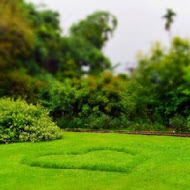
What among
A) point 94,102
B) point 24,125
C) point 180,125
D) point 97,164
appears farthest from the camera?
point 94,102

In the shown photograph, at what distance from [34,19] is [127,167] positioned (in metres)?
3.46

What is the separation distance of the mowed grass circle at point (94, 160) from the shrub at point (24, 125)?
2.26 m

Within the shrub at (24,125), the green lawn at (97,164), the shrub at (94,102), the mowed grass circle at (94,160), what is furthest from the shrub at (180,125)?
the mowed grass circle at (94,160)

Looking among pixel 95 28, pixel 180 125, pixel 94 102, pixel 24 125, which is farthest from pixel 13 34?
pixel 94 102

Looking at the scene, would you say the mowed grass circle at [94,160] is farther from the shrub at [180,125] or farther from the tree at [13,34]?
the shrub at [180,125]

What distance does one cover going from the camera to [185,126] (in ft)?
49.6

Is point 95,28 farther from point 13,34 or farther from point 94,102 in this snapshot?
point 94,102

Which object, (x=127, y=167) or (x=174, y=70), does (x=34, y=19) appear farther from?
(x=174, y=70)

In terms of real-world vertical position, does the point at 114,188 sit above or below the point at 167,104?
below

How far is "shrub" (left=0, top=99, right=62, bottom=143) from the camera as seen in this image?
40.0 feet

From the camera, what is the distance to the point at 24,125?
1250 centimetres

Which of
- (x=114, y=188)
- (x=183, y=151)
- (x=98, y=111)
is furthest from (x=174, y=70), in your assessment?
(x=114, y=188)

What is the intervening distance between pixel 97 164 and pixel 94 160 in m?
0.44

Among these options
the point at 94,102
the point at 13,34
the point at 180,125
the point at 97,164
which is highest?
the point at 13,34
